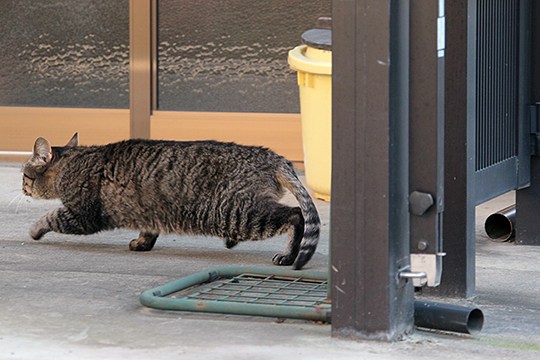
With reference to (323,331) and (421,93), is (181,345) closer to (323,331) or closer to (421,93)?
(323,331)


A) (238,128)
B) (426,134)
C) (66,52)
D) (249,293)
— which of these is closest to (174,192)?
(249,293)

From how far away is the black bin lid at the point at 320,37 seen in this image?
24.7 feet

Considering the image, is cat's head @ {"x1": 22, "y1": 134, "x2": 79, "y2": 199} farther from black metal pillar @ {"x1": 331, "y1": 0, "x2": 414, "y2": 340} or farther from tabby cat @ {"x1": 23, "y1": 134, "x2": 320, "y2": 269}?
black metal pillar @ {"x1": 331, "y1": 0, "x2": 414, "y2": 340}

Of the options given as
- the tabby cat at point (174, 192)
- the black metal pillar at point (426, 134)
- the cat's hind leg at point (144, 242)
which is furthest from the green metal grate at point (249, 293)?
the cat's hind leg at point (144, 242)

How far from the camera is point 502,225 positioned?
23.1 ft

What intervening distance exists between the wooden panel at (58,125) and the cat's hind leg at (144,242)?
2.95 meters

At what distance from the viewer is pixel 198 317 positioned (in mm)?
4957

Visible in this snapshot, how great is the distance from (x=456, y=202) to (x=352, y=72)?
1251mm

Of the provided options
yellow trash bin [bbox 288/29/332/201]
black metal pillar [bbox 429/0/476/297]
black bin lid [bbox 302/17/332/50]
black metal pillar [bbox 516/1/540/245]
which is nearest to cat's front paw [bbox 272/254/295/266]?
black metal pillar [bbox 429/0/476/297]

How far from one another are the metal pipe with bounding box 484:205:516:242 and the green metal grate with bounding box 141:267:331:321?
5.70 feet

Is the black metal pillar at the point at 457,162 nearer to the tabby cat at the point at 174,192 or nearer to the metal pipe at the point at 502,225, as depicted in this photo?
the tabby cat at the point at 174,192

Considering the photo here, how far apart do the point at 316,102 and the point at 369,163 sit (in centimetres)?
332

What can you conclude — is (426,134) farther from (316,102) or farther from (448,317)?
(316,102)

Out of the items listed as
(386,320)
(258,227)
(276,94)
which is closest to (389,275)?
(386,320)
